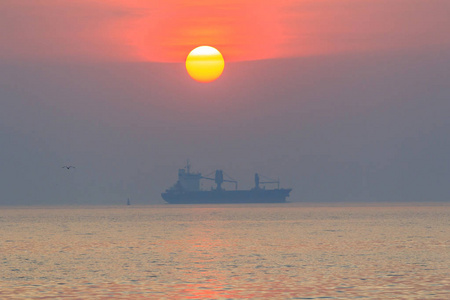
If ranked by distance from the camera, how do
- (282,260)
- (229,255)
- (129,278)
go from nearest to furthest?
(129,278), (282,260), (229,255)

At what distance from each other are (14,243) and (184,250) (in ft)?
80.1

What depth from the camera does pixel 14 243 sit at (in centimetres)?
8225

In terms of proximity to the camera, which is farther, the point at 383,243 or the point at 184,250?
the point at 383,243

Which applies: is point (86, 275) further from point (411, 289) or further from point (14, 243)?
point (14, 243)

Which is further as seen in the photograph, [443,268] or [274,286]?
[443,268]

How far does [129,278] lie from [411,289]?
1604cm

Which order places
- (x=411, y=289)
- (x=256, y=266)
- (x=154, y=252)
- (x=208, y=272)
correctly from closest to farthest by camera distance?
1. (x=411, y=289)
2. (x=208, y=272)
3. (x=256, y=266)
4. (x=154, y=252)

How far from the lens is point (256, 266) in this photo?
165ft

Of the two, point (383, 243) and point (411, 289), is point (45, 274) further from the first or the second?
point (383, 243)

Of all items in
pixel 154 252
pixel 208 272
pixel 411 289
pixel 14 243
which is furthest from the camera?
pixel 14 243

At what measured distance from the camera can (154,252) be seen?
65625 mm

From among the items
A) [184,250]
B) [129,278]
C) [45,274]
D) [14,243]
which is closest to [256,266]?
[129,278]

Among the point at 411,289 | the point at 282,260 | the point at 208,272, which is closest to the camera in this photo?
the point at 411,289

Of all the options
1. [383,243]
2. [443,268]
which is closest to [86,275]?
[443,268]
